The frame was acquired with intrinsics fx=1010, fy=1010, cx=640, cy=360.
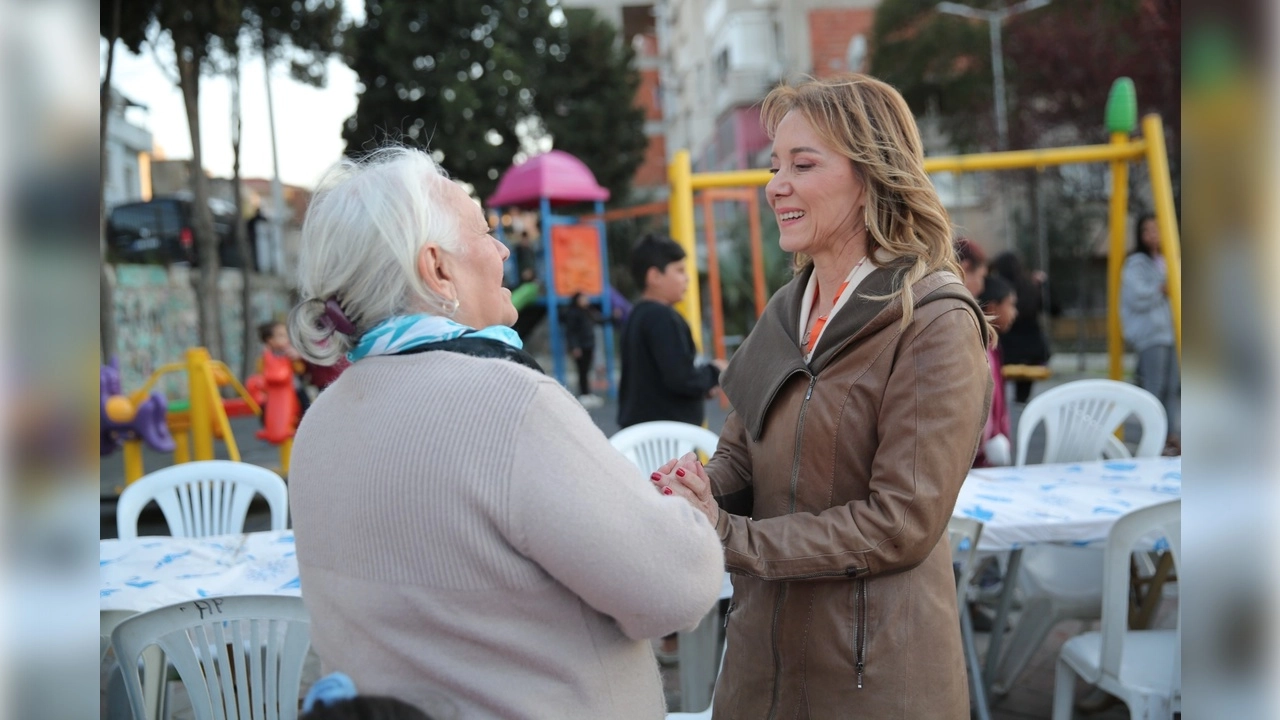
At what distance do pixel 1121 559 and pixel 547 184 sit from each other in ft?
35.5

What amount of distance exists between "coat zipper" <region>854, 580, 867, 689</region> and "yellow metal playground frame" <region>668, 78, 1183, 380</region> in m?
3.66

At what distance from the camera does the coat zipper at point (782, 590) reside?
1.74m

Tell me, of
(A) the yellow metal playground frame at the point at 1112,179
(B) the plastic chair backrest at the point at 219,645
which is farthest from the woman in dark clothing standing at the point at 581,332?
(B) the plastic chair backrest at the point at 219,645

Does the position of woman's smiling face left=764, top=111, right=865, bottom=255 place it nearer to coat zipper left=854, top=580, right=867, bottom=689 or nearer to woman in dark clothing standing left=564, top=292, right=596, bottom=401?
coat zipper left=854, top=580, right=867, bottom=689

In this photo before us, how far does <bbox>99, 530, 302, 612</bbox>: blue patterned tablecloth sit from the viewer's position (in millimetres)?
2660

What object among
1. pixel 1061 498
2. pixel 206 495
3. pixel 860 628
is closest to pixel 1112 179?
pixel 1061 498

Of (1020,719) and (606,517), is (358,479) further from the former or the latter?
(1020,719)

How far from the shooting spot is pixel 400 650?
1.25 m

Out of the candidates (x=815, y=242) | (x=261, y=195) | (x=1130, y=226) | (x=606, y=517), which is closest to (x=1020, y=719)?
(x=815, y=242)

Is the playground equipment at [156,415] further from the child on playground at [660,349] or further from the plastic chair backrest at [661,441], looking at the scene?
the plastic chair backrest at [661,441]

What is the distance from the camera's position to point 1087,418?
447 centimetres

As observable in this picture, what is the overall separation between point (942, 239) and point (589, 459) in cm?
90

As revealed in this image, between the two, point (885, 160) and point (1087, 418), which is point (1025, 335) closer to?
point (1087, 418)

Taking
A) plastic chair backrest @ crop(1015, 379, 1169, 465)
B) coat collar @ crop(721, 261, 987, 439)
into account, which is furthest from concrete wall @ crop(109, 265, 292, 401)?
coat collar @ crop(721, 261, 987, 439)
